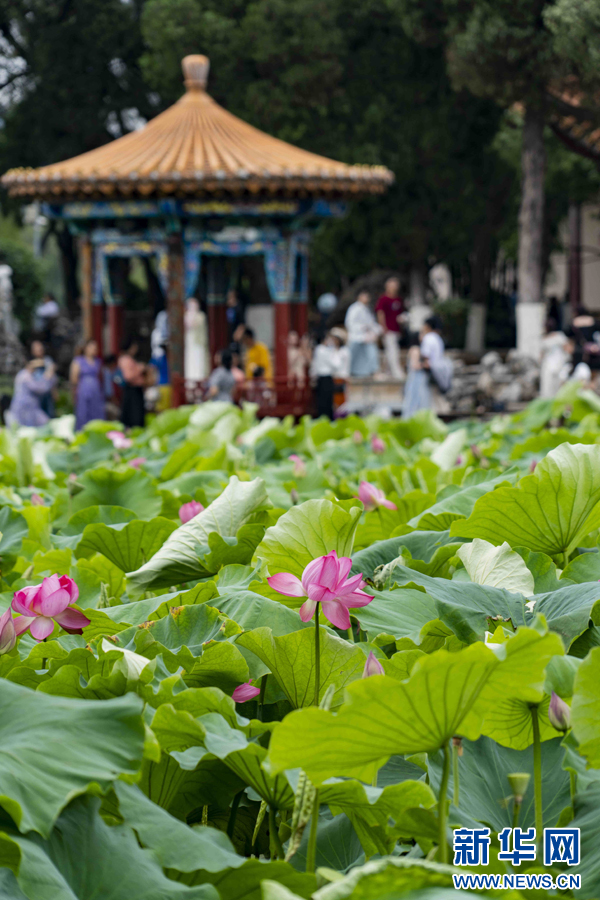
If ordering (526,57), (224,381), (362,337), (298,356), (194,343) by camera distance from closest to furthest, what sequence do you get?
(224,381) → (194,343) → (298,356) → (362,337) → (526,57)

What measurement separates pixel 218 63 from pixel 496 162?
5.20 m

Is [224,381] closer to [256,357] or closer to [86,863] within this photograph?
[256,357]

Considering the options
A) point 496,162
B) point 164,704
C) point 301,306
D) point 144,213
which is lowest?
point 164,704

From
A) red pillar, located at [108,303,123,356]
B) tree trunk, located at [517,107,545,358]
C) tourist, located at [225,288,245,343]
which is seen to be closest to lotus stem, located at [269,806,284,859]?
red pillar, located at [108,303,123,356]

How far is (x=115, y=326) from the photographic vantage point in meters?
11.8

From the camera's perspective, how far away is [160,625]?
105 centimetres

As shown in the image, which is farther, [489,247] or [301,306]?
[489,247]

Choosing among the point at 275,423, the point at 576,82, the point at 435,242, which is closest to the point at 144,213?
the point at 576,82

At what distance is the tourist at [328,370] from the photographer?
10680 mm

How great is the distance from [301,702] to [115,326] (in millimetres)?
11196

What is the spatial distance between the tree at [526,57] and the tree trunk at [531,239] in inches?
0.6

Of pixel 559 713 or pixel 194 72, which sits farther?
pixel 194 72

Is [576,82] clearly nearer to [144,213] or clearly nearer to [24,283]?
[144,213]

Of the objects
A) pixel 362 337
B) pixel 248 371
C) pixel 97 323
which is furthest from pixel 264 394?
pixel 362 337
